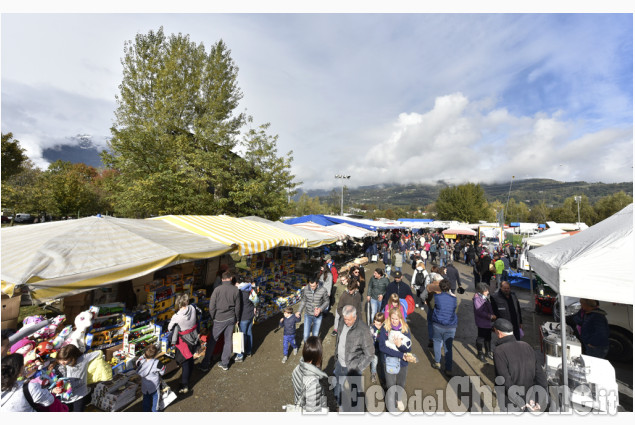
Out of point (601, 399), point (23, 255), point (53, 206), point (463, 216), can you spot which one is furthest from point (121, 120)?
point (463, 216)

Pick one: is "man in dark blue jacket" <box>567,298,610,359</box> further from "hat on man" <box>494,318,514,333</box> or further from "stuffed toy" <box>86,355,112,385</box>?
"stuffed toy" <box>86,355,112,385</box>

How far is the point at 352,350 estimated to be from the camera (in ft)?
11.1

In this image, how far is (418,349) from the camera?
18.5 ft

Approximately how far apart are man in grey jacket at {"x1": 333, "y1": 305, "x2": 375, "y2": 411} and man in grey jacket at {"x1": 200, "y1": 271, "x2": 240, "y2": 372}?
228 centimetres

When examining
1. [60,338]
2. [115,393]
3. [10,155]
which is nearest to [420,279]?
[115,393]

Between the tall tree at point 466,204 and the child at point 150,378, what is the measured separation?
68773mm

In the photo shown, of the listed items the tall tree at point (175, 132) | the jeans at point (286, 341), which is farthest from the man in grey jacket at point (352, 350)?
the tall tree at point (175, 132)

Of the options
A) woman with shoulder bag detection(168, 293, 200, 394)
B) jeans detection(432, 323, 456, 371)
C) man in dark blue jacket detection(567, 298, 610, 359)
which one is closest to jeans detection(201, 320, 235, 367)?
woman with shoulder bag detection(168, 293, 200, 394)

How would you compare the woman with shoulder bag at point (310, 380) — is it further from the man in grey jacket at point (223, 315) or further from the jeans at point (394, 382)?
the man in grey jacket at point (223, 315)

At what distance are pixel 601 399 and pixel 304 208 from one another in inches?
2582

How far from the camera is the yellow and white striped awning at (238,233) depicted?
5.97 metres

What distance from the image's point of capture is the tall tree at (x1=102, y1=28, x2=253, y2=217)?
35.6 feet

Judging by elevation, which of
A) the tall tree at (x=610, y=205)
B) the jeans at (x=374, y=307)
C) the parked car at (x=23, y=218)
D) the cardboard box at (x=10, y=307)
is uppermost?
the tall tree at (x=610, y=205)

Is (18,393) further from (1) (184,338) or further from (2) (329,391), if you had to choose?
(2) (329,391)
